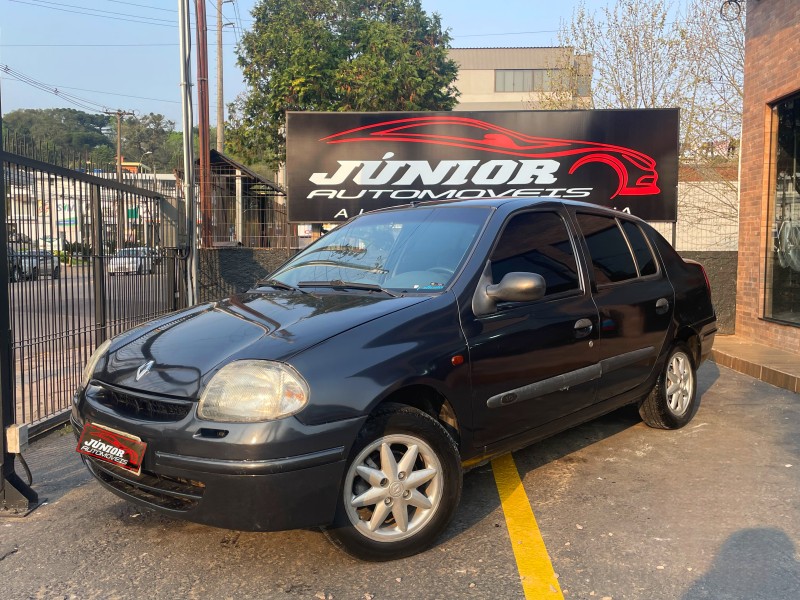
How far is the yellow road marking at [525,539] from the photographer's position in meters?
2.86

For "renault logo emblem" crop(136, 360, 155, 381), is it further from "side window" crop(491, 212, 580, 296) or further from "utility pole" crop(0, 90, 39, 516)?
"side window" crop(491, 212, 580, 296)

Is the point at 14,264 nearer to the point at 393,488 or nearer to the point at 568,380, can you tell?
the point at 393,488

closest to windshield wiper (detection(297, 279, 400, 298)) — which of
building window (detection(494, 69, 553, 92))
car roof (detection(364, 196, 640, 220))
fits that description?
car roof (detection(364, 196, 640, 220))

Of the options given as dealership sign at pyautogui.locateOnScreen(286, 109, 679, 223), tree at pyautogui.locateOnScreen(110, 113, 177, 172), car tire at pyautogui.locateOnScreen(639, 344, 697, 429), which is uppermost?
tree at pyautogui.locateOnScreen(110, 113, 177, 172)

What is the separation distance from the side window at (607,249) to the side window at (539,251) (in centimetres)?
25

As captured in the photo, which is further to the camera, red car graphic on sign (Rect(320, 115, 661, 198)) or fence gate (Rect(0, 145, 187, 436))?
red car graphic on sign (Rect(320, 115, 661, 198))

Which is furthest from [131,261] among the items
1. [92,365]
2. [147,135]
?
[147,135]

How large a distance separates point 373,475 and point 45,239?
3824mm

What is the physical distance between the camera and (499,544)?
3260 mm

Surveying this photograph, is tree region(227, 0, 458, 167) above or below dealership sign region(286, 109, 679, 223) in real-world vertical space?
above

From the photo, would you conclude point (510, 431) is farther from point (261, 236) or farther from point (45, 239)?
point (261, 236)

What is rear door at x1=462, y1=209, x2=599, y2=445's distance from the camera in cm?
341

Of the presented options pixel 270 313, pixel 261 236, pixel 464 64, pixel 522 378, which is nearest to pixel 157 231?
pixel 261 236

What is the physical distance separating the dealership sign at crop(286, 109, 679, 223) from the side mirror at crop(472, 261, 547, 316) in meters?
7.36
